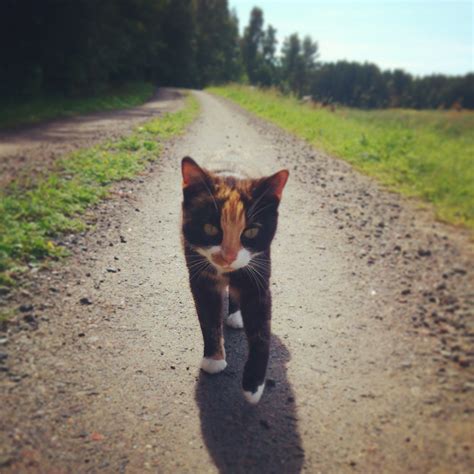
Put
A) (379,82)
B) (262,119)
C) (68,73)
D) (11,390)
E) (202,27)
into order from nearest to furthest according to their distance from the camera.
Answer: (11,390)
(262,119)
(68,73)
(202,27)
(379,82)

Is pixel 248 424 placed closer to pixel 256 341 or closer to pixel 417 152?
pixel 256 341

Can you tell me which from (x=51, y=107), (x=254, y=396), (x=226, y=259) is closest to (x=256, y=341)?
(x=254, y=396)

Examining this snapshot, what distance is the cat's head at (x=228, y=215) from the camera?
2445 millimetres

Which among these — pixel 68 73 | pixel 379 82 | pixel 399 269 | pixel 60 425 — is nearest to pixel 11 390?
pixel 60 425

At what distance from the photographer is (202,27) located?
206ft

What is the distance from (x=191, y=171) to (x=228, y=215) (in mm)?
456

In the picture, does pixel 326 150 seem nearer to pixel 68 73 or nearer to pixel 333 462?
pixel 333 462

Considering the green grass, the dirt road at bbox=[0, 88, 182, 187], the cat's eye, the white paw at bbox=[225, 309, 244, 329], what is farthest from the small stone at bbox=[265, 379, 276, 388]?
the dirt road at bbox=[0, 88, 182, 187]

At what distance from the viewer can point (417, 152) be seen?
8.64 metres

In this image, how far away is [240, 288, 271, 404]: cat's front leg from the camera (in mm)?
2557

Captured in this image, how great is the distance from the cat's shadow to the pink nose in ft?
3.34

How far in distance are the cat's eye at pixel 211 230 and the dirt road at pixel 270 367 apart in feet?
3.73

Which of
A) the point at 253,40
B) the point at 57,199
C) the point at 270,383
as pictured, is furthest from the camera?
the point at 253,40

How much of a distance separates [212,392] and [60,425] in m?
1.00
